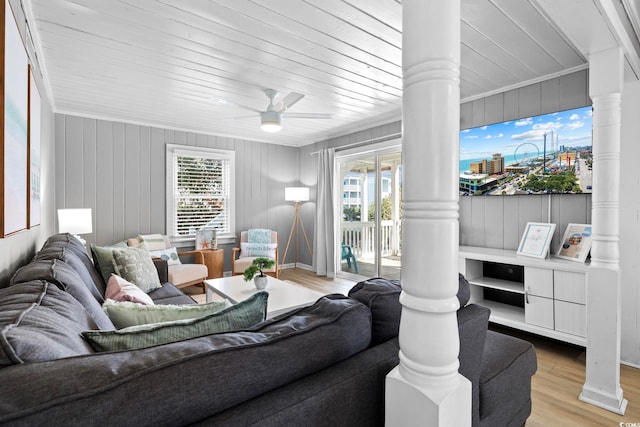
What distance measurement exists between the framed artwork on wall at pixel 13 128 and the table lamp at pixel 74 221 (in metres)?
1.99

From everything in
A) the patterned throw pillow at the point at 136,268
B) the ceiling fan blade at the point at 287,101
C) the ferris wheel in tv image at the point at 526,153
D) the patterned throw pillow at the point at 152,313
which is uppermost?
the ceiling fan blade at the point at 287,101

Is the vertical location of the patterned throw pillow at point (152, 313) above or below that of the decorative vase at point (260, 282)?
above

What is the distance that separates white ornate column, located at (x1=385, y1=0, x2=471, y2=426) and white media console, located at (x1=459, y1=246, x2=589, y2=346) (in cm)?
229

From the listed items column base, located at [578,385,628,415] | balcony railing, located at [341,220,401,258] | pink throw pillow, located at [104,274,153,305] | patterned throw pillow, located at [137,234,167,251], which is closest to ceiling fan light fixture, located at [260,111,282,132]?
pink throw pillow, located at [104,274,153,305]

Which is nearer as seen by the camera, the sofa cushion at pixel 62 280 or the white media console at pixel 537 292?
the sofa cushion at pixel 62 280

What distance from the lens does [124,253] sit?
107 inches

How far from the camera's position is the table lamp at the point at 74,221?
338 cm

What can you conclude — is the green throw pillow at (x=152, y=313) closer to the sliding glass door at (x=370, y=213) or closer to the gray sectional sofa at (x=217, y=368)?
the gray sectional sofa at (x=217, y=368)

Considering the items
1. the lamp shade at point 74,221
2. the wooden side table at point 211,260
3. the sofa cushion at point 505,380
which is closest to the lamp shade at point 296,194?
the wooden side table at point 211,260

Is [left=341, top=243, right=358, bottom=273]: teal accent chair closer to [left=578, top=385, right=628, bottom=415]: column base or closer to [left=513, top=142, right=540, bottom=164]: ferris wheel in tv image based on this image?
[left=513, top=142, right=540, bottom=164]: ferris wheel in tv image

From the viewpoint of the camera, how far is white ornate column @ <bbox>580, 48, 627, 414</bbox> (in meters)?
1.98

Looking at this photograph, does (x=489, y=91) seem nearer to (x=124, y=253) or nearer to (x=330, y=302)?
(x=330, y=302)

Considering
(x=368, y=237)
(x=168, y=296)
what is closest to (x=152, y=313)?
(x=168, y=296)

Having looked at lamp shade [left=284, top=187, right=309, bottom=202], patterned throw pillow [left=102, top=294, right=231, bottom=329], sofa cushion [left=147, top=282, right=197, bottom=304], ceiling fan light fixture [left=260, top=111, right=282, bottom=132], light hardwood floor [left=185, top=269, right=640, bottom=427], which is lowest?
light hardwood floor [left=185, top=269, right=640, bottom=427]
